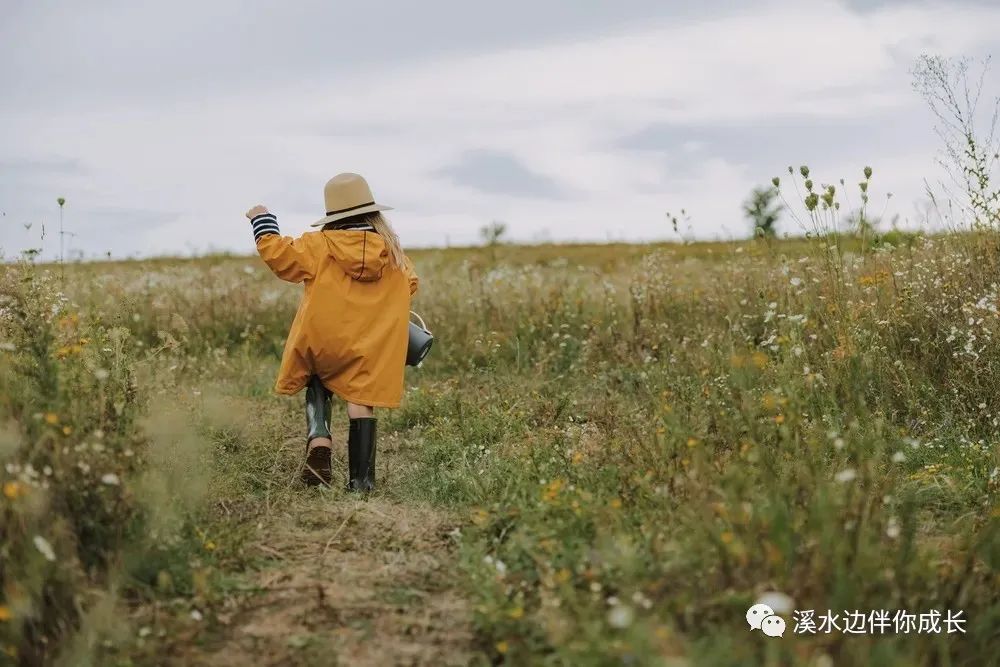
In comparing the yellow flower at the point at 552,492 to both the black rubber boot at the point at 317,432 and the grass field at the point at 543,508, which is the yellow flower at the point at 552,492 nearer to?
the grass field at the point at 543,508

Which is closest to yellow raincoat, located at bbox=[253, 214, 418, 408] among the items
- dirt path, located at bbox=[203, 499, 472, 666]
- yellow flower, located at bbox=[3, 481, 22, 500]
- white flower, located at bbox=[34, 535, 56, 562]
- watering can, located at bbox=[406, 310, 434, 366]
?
watering can, located at bbox=[406, 310, 434, 366]

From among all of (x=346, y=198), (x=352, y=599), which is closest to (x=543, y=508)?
(x=352, y=599)

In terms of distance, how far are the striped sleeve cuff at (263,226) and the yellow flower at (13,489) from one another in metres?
2.37

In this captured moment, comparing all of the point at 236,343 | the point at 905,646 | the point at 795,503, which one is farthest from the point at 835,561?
the point at 236,343

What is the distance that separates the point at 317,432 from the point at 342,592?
1934mm

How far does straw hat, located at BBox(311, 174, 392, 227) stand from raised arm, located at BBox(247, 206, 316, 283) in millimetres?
274

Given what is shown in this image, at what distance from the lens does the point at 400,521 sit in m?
4.78

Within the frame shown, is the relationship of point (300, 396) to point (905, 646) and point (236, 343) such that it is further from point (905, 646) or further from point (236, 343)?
point (905, 646)

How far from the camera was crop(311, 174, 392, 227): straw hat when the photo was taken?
563cm

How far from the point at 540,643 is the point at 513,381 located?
4.92m

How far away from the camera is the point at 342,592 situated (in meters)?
3.83

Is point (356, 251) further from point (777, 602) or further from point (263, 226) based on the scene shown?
point (777, 602)

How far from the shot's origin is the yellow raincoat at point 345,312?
5.50 m

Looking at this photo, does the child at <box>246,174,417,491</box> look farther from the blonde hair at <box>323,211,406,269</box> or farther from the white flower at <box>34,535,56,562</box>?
the white flower at <box>34,535,56,562</box>
